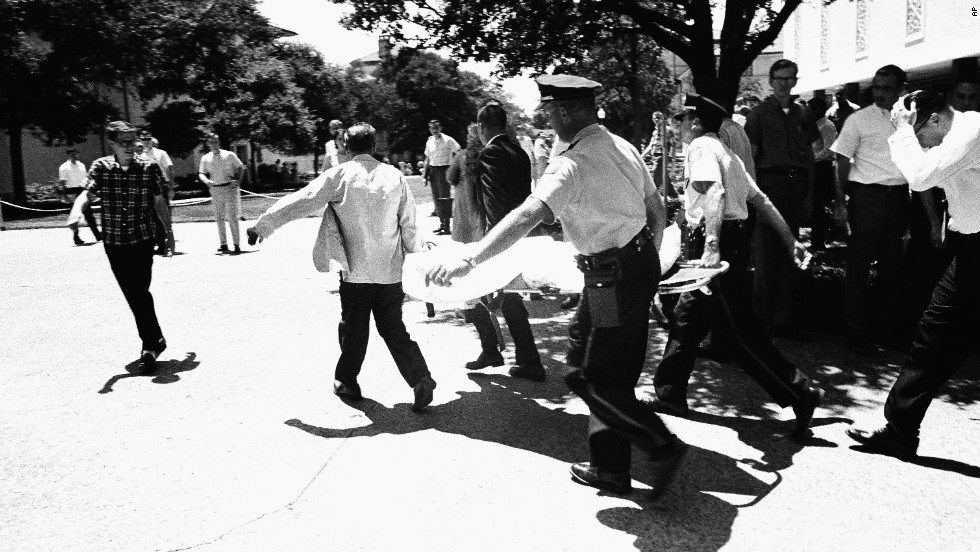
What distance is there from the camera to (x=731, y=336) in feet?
16.3

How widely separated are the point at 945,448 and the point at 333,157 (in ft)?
29.6

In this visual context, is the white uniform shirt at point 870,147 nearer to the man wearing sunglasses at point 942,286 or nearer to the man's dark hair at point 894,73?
the man's dark hair at point 894,73

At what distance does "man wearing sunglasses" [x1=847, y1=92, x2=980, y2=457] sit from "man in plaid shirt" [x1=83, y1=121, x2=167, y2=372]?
5.39 metres

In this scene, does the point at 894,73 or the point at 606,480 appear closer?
the point at 606,480

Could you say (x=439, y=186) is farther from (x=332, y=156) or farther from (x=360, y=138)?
(x=360, y=138)

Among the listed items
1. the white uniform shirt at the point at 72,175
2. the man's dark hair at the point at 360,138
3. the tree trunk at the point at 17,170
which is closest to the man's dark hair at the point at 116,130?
the man's dark hair at the point at 360,138

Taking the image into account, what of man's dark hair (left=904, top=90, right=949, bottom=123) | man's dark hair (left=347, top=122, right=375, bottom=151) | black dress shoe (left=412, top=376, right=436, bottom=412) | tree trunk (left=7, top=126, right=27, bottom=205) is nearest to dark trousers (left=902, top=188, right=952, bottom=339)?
man's dark hair (left=904, top=90, right=949, bottom=123)

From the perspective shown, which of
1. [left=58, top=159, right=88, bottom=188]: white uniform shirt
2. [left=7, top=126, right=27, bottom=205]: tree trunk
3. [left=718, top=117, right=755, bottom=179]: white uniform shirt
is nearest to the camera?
[left=718, top=117, right=755, bottom=179]: white uniform shirt

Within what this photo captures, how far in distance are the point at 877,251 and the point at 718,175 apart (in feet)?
8.83

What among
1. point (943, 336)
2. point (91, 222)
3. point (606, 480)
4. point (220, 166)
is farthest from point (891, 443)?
point (220, 166)

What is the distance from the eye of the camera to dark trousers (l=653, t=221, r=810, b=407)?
488cm

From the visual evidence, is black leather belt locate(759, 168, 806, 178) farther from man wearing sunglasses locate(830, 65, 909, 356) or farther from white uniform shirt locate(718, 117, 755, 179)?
white uniform shirt locate(718, 117, 755, 179)

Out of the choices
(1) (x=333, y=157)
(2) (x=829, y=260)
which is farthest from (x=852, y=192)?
(1) (x=333, y=157)

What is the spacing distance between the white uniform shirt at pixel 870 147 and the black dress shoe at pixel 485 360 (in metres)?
3.24
